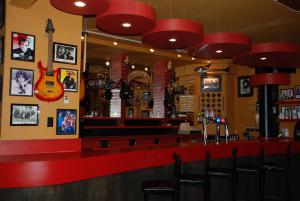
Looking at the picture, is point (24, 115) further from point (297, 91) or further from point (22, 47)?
point (297, 91)

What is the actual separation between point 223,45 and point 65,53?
2.98m

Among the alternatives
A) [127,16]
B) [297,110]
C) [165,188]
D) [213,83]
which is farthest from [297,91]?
[165,188]

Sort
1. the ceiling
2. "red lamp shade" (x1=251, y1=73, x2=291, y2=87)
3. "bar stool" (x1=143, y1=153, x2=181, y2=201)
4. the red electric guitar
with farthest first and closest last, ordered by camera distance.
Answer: "red lamp shade" (x1=251, y1=73, x2=291, y2=87) → the ceiling → the red electric guitar → "bar stool" (x1=143, y1=153, x2=181, y2=201)

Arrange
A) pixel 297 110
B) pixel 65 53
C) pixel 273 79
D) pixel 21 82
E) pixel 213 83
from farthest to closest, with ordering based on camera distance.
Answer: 1. pixel 213 83
2. pixel 297 110
3. pixel 273 79
4. pixel 65 53
5. pixel 21 82

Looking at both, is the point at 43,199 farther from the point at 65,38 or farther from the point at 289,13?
the point at 289,13

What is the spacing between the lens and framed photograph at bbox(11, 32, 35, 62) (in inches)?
158

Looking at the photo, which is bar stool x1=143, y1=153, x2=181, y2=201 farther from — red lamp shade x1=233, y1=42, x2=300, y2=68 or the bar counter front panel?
red lamp shade x1=233, y1=42, x2=300, y2=68

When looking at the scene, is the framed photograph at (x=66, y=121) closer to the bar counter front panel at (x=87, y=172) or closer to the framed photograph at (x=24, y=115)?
the framed photograph at (x=24, y=115)

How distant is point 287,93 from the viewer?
36.0ft

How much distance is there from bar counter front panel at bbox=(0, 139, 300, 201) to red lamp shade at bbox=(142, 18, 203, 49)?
5.95 feet

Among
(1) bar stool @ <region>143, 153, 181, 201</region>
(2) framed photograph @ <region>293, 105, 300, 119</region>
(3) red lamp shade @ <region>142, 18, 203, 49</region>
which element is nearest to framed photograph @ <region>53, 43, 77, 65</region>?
(3) red lamp shade @ <region>142, 18, 203, 49</region>

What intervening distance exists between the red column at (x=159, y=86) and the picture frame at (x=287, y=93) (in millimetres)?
3807

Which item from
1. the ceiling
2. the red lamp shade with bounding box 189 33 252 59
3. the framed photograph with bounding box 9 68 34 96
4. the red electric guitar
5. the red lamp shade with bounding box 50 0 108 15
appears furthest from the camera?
the ceiling

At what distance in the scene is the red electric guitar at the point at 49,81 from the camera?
13.9ft
